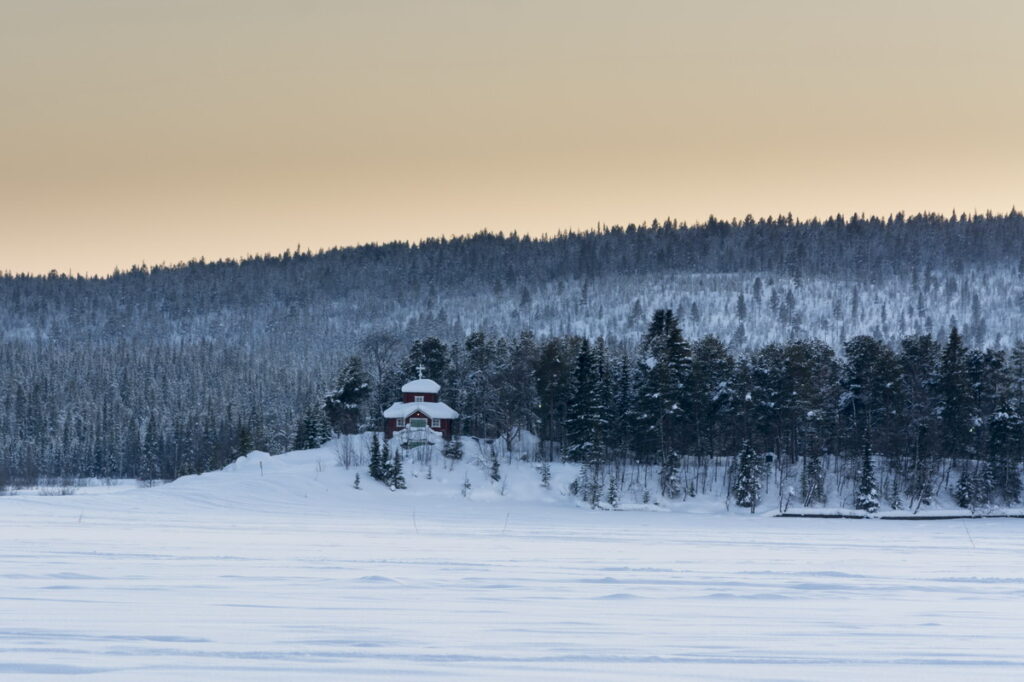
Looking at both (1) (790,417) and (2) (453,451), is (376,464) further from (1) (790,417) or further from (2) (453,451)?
(1) (790,417)

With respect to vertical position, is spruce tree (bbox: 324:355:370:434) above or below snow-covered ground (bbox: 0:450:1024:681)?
above

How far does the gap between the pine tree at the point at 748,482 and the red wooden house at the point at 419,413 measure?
18168 mm

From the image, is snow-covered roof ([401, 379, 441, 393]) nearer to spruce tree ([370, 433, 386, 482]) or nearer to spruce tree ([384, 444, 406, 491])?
spruce tree ([370, 433, 386, 482])

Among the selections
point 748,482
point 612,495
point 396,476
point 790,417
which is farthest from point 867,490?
point 396,476

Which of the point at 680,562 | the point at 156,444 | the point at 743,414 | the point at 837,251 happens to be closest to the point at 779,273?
the point at 837,251

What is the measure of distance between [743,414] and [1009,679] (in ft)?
184

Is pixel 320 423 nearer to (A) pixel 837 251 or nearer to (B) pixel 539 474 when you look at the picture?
(B) pixel 539 474

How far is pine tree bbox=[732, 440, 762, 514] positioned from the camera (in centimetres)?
6075

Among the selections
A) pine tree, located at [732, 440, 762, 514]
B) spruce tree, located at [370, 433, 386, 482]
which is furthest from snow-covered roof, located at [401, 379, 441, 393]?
pine tree, located at [732, 440, 762, 514]

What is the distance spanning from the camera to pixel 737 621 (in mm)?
12984

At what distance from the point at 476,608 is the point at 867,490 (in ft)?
166

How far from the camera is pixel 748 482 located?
6103 cm

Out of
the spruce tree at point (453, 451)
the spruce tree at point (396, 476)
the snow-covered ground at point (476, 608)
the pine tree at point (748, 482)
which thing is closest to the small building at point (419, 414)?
the spruce tree at point (453, 451)

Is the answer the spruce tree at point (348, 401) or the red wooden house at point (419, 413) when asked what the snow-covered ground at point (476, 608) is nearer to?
the red wooden house at point (419, 413)
